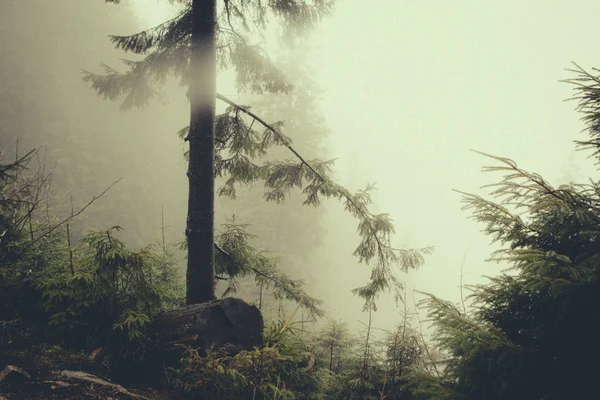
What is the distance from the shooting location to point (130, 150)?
2491 centimetres

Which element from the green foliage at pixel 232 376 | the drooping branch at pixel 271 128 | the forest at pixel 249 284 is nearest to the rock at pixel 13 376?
the forest at pixel 249 284

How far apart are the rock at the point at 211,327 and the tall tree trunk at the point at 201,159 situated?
0.98m

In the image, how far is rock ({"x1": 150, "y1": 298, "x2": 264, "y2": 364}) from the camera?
3.90 metres

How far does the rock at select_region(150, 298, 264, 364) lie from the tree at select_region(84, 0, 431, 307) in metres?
1.02

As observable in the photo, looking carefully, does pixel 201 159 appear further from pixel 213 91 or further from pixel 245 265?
pixel 245 265

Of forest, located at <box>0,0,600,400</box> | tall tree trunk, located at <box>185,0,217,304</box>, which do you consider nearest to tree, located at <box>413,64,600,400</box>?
forest, located at <box>0,0,600,400</box>

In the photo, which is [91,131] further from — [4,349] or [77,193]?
[4,349]

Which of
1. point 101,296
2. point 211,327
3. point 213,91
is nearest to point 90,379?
point 101,296

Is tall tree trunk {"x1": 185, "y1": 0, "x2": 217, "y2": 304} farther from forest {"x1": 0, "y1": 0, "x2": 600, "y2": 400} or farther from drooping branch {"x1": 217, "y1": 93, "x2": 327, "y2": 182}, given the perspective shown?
drooping branch {"x1": 217, "y1": 93, "x2": 327, "y2": 182}

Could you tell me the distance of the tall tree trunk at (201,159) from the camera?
5105 mm

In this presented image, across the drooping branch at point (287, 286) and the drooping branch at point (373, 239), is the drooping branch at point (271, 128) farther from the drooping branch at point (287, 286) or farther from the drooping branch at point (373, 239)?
the drooping branch at point (287, 286)

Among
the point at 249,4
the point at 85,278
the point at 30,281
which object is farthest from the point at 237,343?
the point at 249,4

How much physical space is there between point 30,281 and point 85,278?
867 millimetres

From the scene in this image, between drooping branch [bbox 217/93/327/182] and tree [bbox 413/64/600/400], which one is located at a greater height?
drooping branch [bbox 217/93/327/182]
